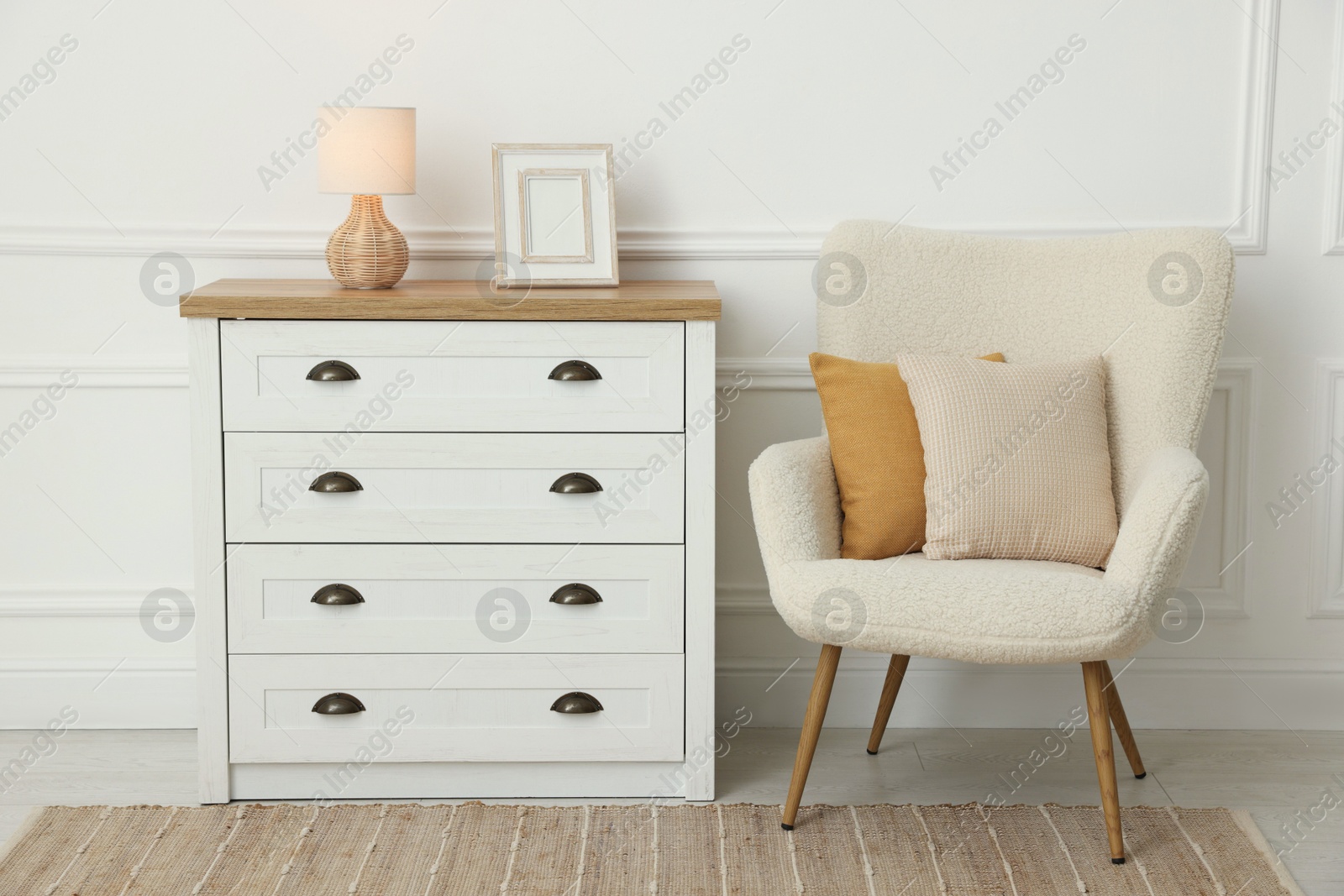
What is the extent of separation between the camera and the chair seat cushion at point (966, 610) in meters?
1.66

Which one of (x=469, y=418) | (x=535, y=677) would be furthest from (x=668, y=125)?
(x=535, y=677)

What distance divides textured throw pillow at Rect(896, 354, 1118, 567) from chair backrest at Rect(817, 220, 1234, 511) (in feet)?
0.46

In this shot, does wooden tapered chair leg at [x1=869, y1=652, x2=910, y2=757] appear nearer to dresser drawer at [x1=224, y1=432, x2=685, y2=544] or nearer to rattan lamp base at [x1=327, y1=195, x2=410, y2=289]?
dresser drawer at [x1=224, y1=432, x2=685, y2=544]

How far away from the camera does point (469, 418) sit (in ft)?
6.33

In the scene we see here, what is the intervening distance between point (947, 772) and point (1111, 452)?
691 mm

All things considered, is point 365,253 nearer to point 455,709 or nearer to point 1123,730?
point 455,709

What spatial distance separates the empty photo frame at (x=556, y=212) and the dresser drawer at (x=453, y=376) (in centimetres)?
27

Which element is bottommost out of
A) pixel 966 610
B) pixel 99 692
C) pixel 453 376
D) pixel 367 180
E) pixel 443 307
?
pixel 99 692

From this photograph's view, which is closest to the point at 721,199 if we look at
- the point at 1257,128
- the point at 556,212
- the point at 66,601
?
the point at 556,212

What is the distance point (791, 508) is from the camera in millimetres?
1847

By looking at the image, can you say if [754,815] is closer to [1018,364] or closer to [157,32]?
[1018,364]

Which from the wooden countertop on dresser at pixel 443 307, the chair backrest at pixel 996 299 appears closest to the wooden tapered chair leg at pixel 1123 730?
the chair backrest at pixel 996 299

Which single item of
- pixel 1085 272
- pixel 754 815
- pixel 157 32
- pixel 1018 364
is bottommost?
pixel 754 815

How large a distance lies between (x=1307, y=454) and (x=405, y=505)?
73.0 inches
